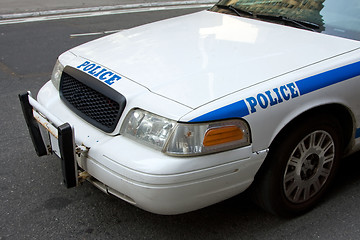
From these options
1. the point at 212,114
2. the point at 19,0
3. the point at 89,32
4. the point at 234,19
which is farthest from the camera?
the point at 19,0

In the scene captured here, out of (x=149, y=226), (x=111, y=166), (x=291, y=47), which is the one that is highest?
(x=291, y=47)

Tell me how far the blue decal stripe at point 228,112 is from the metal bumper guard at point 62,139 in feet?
2.36

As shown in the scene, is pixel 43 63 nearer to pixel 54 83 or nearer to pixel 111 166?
pixel 54 83

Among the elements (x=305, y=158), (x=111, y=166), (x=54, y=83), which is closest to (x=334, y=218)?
(x=305, y=158)

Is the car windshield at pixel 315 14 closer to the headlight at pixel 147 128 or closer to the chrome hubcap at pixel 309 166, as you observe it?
the chrome hubcap at pixel 309 166

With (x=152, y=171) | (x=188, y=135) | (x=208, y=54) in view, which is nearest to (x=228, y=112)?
(x=188, y=135)

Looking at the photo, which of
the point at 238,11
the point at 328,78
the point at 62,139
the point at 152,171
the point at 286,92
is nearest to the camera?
the point at 152,171

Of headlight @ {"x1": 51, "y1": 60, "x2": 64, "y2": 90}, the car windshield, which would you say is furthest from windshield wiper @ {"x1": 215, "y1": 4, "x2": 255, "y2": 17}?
headlight @ {"x1": 51, "y1": 60, "x2": 64, "y2": 90}

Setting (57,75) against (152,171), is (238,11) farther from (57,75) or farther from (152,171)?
(152,171)

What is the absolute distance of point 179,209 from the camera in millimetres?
2359

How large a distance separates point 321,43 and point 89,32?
6.39 metres

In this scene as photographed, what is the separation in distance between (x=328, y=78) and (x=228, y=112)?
29.3 inches

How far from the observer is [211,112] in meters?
2.29

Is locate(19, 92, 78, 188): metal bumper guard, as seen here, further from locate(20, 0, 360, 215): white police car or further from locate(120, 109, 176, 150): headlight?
locate(120, 109, 176, 150): headlight
